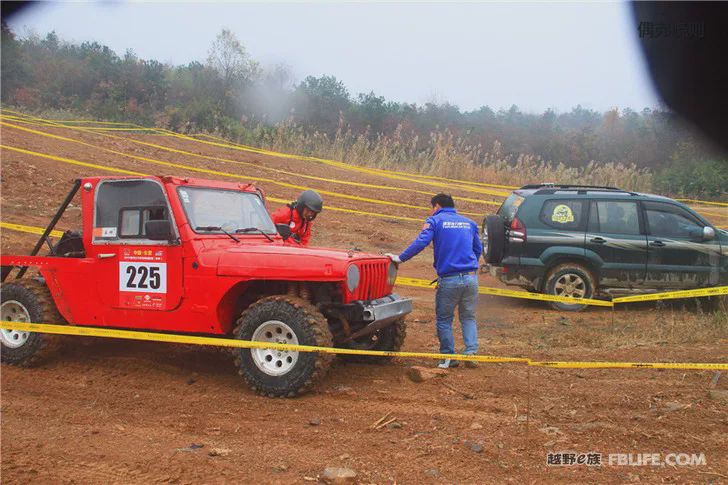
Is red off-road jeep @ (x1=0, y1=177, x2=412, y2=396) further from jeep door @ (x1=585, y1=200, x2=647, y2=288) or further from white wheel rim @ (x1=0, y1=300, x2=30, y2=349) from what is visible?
jeep door @ (x1=585, y1=200, x2=647, y2=288)

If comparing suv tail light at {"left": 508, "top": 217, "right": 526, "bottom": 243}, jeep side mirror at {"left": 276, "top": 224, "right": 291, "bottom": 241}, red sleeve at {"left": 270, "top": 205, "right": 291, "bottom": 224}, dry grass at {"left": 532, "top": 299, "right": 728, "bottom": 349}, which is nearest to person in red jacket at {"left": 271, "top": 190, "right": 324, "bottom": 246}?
red sleeve at {"left": 270, "top": 205, "right": 291, "bottom": 224}

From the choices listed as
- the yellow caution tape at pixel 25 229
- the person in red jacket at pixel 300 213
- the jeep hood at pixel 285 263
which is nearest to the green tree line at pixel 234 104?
the yellow caution tape at pixel 25 229

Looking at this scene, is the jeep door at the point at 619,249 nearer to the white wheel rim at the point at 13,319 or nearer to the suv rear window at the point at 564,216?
the suv rear window at the point at 564,216

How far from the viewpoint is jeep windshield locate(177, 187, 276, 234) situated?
6.09 metres

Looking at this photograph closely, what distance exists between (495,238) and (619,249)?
1.83 metres

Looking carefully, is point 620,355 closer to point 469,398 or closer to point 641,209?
point 469,398

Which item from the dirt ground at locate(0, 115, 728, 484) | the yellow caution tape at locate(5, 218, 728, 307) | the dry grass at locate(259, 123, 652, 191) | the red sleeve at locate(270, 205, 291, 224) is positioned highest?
the dry grass at locate(259, 123, 652, 191)

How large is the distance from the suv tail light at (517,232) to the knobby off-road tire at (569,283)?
→ 66cm

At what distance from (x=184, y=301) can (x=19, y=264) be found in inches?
79.9

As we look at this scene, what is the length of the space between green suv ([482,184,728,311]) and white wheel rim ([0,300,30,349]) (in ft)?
20.2

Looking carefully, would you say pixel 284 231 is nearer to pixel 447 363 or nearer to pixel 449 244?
pixel 449 244

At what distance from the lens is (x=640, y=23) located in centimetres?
301

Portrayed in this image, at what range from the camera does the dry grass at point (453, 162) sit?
69.5ft

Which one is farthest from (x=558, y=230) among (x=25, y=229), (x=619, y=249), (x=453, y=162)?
(x=453, y=162)
